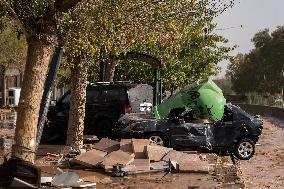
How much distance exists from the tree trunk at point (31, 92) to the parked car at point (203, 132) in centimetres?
597

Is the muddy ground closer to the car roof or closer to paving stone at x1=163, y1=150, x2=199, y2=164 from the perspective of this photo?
paving stone at x1=163, y1=150, x2=199, y2=164

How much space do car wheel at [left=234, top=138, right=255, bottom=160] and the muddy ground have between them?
221mm

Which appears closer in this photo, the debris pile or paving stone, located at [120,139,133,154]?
the debris pile

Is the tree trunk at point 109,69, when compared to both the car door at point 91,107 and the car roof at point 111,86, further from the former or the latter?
the car door at point 91,107

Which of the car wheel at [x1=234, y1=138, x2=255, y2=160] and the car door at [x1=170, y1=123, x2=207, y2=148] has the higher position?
the car door at [x1=170, y1=123, x2=207, y2=148]

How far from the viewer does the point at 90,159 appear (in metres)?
12.6

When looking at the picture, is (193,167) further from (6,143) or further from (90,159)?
(6,143)

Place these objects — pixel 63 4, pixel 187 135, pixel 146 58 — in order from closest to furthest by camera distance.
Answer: pixel 63 4
pixel 187 135
pixel 146 58

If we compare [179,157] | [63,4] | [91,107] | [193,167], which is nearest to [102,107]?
[91,107]

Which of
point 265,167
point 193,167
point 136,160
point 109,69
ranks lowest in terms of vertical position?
point 265,167

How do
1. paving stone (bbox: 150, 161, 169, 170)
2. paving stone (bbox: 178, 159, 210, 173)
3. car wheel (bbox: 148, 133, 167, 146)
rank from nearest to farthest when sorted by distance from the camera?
paving stone (bbox: 178, 159, 210, 173), paving stone (bbox: 150, 161, 169, 170), car wheel (bbox: 148, 133, 167, 146)

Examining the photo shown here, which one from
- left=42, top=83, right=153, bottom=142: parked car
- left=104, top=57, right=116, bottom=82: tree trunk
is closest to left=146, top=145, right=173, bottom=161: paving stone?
left=42, top=83, right=153, bottom=142: parked car

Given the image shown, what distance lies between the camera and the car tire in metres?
19.2

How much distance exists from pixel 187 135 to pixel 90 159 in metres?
4.07
